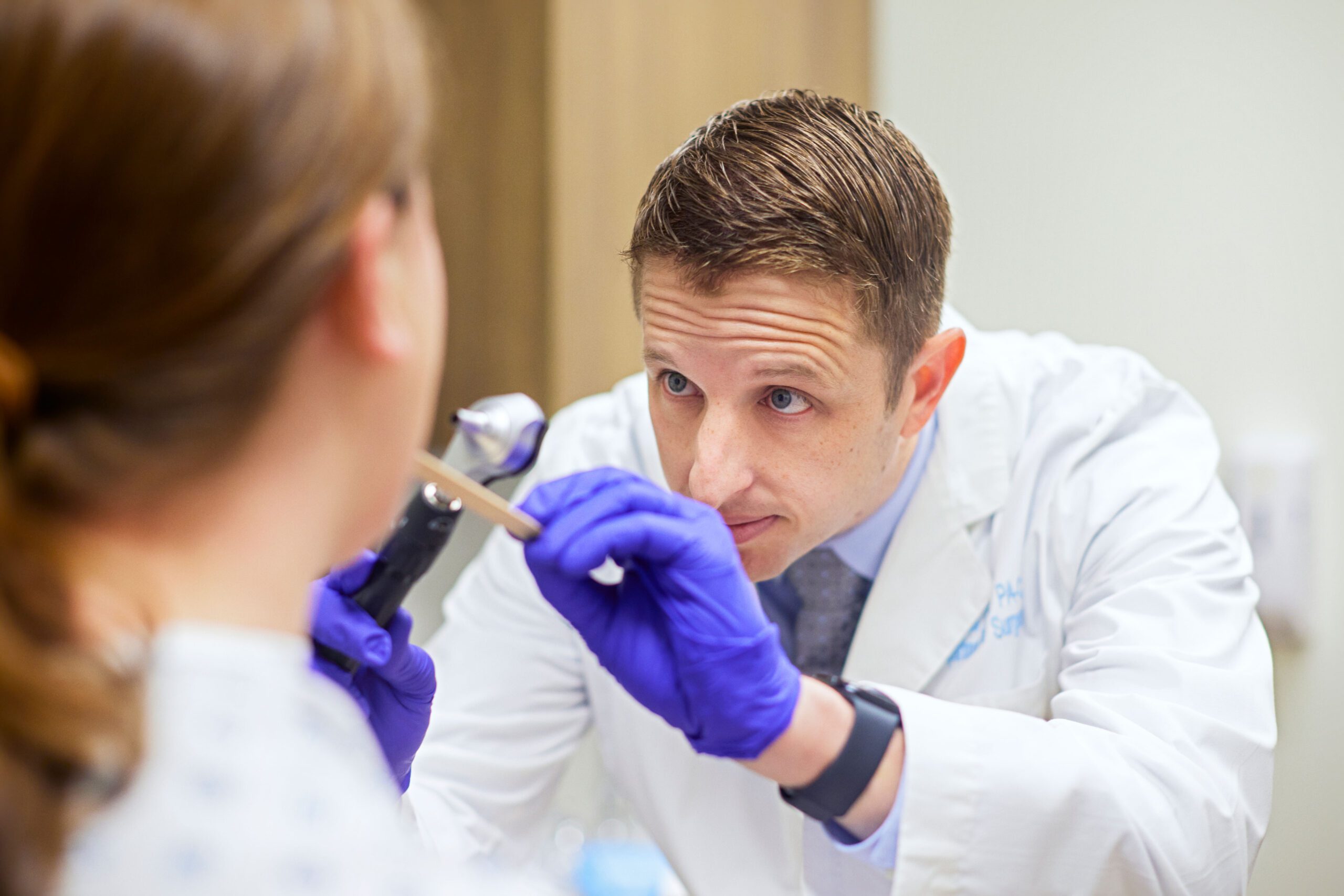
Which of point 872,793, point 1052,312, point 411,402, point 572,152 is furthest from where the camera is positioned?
point 1052,312

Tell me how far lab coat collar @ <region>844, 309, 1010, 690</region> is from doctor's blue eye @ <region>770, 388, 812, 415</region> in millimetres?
A: 252

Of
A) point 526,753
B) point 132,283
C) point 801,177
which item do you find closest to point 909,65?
point 801,177

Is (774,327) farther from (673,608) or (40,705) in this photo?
(40,705)

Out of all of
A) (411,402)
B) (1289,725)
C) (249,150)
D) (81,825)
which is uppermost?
(249,150)

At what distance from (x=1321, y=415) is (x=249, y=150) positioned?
62.5 inches

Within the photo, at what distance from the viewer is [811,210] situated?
42.8 inches

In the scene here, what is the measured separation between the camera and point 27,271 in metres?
0.46

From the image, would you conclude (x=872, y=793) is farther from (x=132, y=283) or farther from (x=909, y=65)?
(x=909, y=65)

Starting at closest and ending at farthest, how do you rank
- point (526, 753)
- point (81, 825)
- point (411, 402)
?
point (81, 825) < point (411, 402) < point (526, 753)

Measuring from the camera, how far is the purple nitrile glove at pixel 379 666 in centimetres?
91

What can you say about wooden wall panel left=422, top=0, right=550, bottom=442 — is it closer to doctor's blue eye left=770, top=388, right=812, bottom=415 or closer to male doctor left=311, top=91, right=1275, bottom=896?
male doctor left=311, top=91, right=1275, bottom=896

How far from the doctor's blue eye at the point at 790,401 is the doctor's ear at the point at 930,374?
0.46 ft

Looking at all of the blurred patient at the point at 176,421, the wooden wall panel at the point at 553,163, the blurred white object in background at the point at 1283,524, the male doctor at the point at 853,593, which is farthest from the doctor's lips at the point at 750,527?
the blurred white object in background at the point at 1283,524

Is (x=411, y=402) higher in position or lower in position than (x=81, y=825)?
higher
